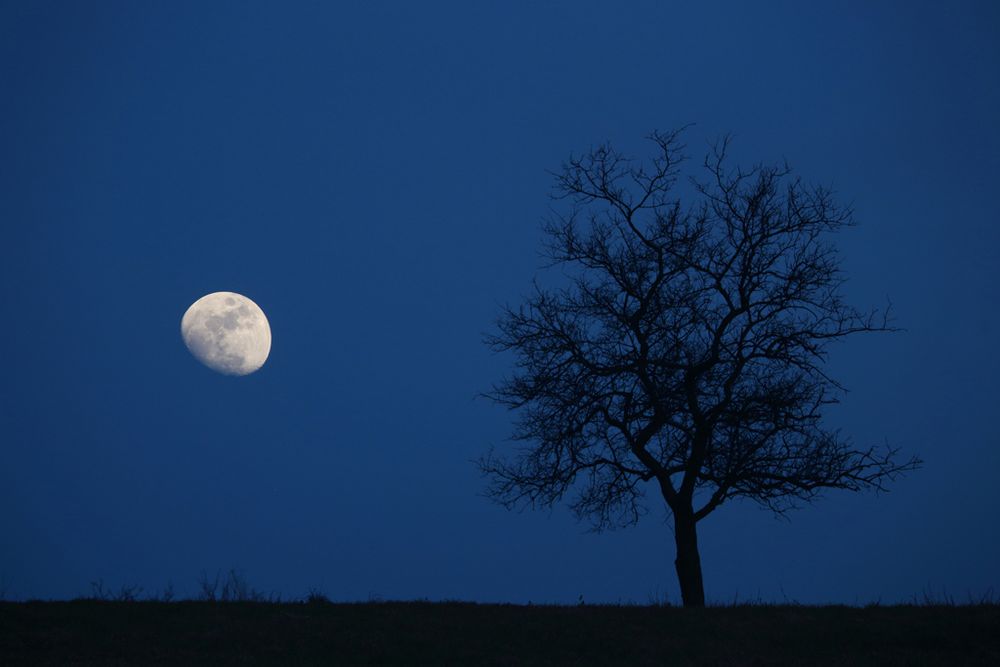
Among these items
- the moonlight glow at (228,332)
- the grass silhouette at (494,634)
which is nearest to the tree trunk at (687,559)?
the grass silhouette at (494,634)

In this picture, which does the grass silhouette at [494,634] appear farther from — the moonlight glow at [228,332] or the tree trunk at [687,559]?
the moonlight glow at [228,332]

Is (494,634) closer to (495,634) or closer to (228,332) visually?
(495,634)

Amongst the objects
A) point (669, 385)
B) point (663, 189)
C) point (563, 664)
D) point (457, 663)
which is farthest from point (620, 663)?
point (663, 189)

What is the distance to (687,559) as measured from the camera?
18.0 metres

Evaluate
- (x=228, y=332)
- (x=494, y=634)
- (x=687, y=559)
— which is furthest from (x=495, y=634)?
(x=228, y=332)

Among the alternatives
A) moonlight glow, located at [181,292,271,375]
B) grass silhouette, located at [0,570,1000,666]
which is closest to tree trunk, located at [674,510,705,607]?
grass silhouette, located at [0,570,1000,666]

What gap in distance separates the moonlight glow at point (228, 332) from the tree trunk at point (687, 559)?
34.8 metres

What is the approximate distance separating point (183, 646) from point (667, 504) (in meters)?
9.50

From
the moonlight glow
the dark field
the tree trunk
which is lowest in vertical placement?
the dark field

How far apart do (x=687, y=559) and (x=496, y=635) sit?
5202 millimetres

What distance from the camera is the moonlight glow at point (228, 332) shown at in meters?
48.3

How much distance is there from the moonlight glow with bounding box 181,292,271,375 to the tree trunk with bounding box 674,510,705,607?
34756mm

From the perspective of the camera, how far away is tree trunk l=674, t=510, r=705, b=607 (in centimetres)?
1792

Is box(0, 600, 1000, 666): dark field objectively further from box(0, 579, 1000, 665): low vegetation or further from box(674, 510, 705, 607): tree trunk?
box(674, 510, 705, 607): tree trunk
